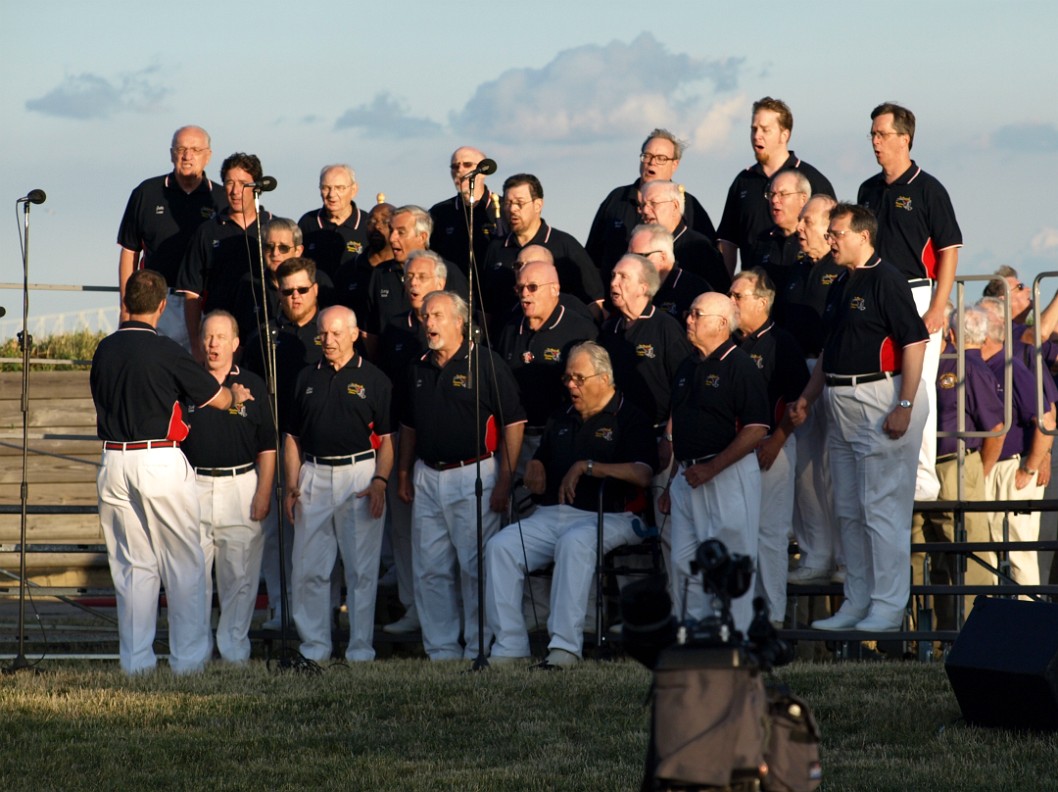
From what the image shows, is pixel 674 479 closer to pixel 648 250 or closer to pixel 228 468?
pixel 648 250

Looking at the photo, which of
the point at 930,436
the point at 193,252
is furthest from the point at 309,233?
the point at 930,436

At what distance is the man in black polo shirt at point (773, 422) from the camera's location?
9.61 meters

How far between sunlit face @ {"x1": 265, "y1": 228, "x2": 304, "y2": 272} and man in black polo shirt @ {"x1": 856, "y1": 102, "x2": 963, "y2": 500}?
3714 mm

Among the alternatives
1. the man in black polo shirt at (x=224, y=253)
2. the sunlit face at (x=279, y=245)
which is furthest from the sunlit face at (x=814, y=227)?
the man in black polo shirt at (x=224, y=253)

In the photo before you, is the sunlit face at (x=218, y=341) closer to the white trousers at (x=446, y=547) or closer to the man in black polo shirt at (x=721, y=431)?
the white trousers at (x=446, y=547)

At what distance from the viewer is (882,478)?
9.30 metres

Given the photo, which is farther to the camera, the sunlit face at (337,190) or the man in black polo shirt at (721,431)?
the sunlit face at (337,190)

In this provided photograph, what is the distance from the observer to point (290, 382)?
428 inches

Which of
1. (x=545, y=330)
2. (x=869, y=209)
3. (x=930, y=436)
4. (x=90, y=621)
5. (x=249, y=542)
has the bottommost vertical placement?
(x=90, y=621)

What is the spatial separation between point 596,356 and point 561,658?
1.76 m

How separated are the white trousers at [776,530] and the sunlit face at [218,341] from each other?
11.0 ft

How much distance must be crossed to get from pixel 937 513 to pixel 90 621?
6.86 m

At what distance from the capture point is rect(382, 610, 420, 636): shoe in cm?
1074

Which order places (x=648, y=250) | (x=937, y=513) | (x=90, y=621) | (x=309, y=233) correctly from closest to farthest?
(x=648, y=250) → (x=937, y=513) → (x=309, y=233) → (x=90, y=621)
